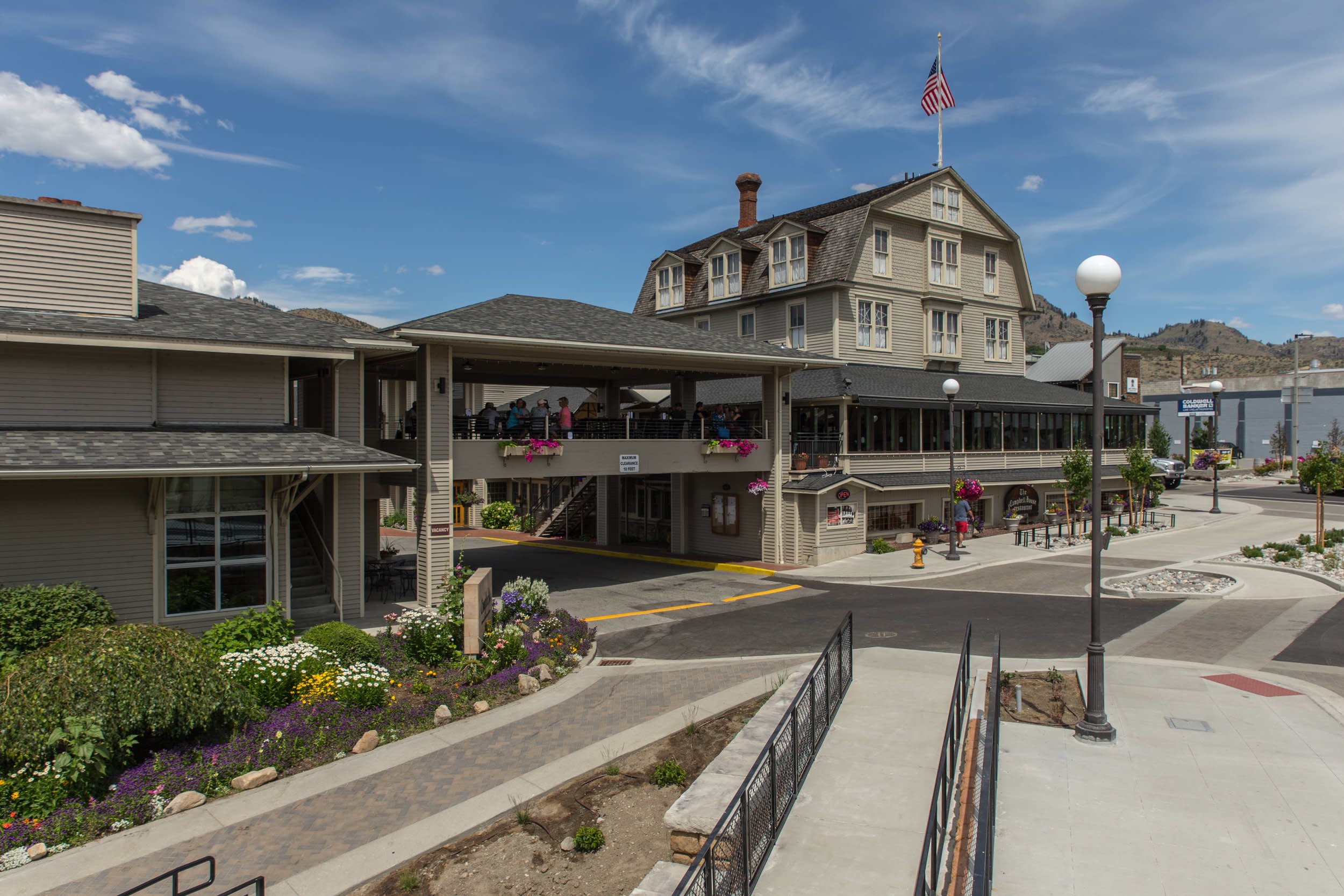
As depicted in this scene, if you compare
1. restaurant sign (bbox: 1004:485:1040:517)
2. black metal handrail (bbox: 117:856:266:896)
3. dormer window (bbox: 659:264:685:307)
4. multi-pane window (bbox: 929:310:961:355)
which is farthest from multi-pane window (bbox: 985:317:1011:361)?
black metal handrail (bbox: 117:856:266:896)

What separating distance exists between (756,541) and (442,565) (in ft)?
39.1

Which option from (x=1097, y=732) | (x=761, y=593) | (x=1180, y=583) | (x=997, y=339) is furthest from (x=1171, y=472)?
(x=1097, y=732)

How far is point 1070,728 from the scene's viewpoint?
35.2ft

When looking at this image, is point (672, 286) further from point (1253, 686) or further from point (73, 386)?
point (1253, 686)

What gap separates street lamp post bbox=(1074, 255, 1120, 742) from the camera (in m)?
10.2

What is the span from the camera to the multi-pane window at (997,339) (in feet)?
123

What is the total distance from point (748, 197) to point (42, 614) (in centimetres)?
3496

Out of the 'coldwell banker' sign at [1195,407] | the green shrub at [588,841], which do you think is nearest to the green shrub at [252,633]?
the green shrub at [588,841]

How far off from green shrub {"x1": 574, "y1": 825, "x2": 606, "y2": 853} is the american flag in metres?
33.3

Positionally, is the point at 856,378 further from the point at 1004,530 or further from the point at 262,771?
the point at 262,771

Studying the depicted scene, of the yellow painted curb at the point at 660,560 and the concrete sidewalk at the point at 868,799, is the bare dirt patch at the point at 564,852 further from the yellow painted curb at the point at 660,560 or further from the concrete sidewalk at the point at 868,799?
the yellow painted curb at the point at 660,560

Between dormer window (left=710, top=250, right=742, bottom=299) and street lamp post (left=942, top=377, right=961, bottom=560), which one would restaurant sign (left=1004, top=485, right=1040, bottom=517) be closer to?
street lamp post (left=942, top=377, right=961, bottom=560)

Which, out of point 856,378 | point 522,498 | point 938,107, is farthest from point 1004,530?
point 522,498

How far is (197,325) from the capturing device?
15305mm
